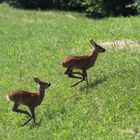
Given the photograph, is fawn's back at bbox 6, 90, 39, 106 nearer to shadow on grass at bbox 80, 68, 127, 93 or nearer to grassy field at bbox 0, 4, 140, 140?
grassy field at bbox 0, 4, 140, 140

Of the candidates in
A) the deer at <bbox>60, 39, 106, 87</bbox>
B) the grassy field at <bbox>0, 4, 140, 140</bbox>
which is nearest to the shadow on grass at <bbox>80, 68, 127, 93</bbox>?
the grassy field at <bbox>0, 4, 140, 140</bbox>

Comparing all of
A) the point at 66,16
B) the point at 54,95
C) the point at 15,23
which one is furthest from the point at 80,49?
the point at 66,16

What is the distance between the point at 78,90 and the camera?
12.7 meters

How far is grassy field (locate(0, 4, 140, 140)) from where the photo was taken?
1055 cm

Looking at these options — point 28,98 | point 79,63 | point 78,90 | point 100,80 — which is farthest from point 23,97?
point 100,80

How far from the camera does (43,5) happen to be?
136ft

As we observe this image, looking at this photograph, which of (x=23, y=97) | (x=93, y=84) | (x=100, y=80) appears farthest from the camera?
(x=100, y=80)

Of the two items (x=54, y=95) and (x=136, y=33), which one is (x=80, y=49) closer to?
(x=136, y=33)

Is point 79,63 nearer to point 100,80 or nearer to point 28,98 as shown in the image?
point 100,80

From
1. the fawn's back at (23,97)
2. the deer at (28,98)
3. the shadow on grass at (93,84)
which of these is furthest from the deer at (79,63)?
the fawn's back at (23,97)

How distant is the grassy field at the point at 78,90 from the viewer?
10.5 metres

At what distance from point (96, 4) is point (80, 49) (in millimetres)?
18084

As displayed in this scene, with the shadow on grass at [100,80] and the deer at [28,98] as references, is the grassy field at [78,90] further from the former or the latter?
the deer at [28,98]

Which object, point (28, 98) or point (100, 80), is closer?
point (28, 98)
